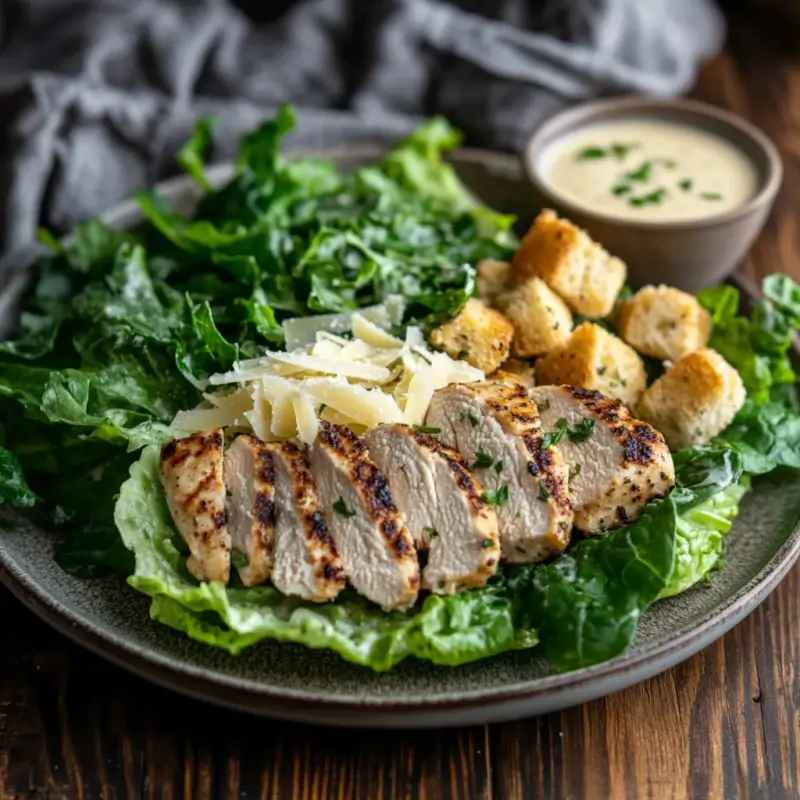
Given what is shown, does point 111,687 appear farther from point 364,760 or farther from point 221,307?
point 221,307

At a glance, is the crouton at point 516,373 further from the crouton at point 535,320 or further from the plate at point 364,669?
the plate at point 364,669

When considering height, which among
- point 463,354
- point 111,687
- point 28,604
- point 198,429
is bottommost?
point 111,687

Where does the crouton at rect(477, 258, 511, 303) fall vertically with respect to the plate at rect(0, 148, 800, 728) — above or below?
above

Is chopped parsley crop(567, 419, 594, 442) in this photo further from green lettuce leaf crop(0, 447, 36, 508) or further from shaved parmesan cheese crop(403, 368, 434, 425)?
green lettuce leaf crop(0, 447, 36, 508)

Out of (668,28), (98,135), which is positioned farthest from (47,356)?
(668,28)

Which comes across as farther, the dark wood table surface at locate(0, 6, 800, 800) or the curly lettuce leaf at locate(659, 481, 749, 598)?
the curly lettuce leaf at locate(659, 481, 749, 598)

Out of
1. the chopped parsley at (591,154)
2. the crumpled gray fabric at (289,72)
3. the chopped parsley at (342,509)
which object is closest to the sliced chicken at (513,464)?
the chopped parsley at (342,509)

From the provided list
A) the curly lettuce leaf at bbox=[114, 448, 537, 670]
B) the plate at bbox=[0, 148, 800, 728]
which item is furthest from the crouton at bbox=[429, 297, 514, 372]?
the plate at bbox=[0, 148, 800, 728]
